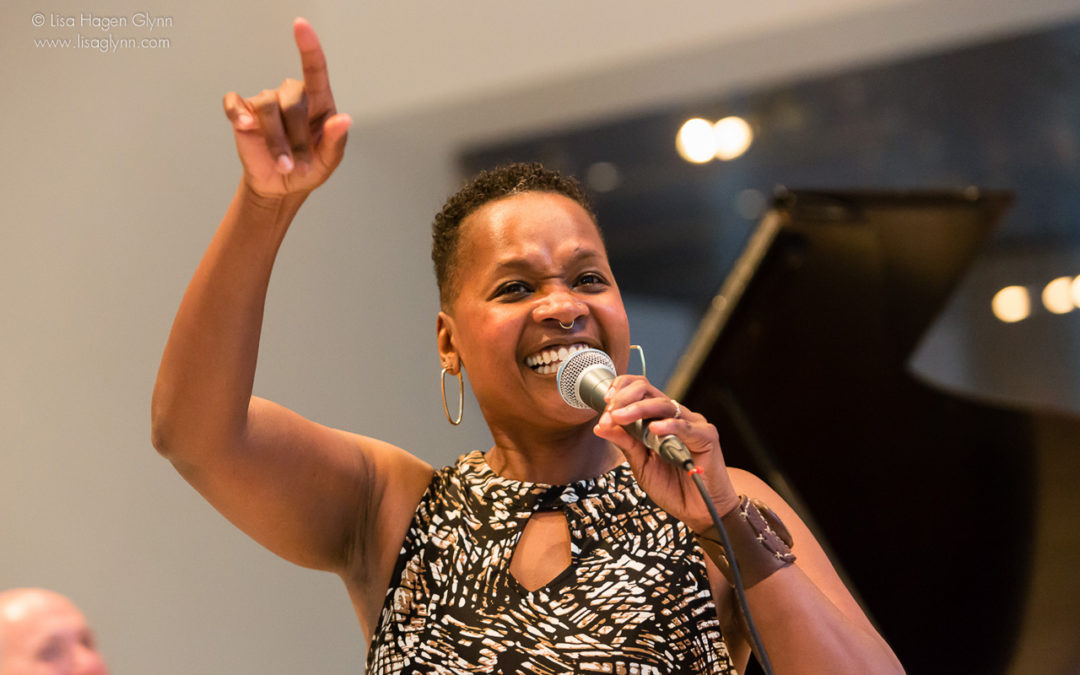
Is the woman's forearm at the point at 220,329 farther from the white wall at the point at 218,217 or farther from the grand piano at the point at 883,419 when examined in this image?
the grand piano at the point at 883,419

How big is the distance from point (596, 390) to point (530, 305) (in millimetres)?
246

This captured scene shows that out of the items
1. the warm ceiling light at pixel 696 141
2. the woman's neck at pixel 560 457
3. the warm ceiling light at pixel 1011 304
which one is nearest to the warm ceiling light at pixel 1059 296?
the warm ceiling light at pixel 1011 304

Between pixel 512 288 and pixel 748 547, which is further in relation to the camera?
pixel 512 288

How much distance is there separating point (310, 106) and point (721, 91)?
95.6 inches

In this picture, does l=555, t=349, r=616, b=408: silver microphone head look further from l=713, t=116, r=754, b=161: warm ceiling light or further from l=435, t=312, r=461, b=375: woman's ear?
l=713, t=116, r=754, b=161: warm ceiling light

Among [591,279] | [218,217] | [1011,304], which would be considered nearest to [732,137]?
[1011,304]

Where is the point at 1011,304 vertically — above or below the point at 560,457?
above

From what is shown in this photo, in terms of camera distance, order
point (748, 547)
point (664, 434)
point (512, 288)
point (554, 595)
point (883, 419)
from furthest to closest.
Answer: point (883, 419) < point (512, 288) < point (554, 595) < point (748, 547) < point (664, 434)

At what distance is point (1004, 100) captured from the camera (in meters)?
4.70

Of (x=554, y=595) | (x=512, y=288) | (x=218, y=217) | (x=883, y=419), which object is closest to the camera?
(x=554, y=595)

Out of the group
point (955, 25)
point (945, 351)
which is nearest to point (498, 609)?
point (955, 25)

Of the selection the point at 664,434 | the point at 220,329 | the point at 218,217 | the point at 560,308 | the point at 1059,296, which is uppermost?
the point at 1059,296

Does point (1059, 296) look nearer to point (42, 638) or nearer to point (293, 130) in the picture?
point (293, 130)

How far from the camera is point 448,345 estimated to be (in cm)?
150
